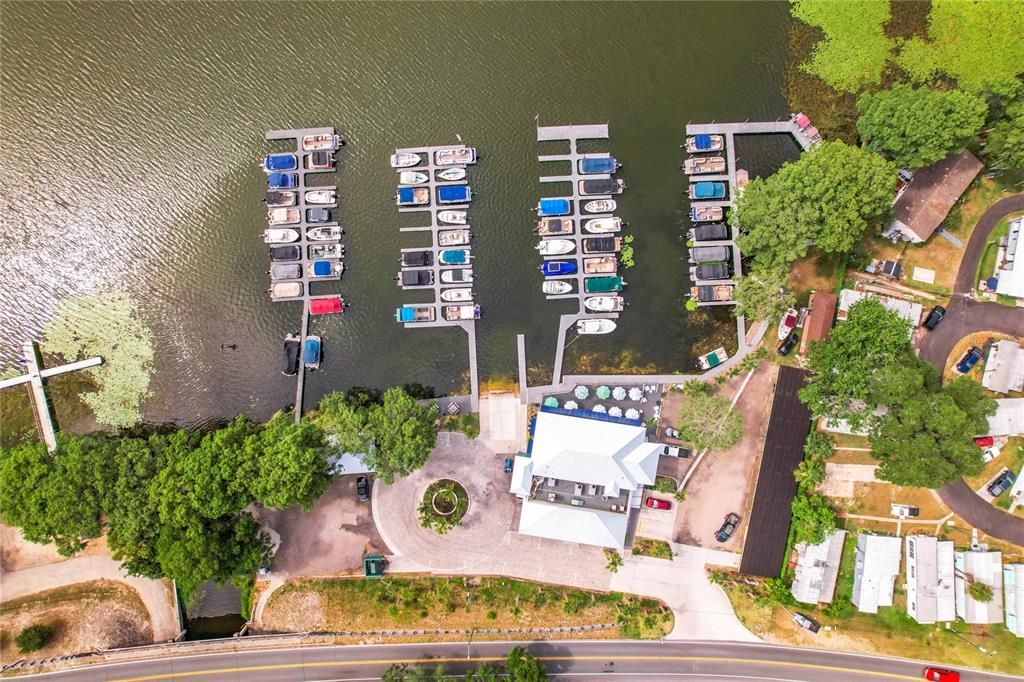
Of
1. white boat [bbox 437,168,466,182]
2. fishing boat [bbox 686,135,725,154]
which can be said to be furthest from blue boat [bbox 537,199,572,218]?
fishing boat [bbox 686,135,725,154]

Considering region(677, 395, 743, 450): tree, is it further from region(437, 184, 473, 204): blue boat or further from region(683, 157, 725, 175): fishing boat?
region(437, 184, 473, 204): blue boat

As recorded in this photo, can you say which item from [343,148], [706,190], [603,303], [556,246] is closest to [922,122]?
[706,190]

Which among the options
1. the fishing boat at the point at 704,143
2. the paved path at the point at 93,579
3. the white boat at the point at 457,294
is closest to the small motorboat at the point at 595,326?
the white boat at the point at 457,294

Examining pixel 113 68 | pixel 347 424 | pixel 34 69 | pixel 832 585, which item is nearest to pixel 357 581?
pixel 347 424

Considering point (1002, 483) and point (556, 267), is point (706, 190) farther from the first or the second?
point (1002, 483)

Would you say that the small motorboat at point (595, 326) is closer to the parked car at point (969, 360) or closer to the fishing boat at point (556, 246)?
the fishing boat at point (556, 246)

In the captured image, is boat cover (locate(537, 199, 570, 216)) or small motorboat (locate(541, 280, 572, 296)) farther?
boat cover (locate(537, 199, 570, 216))
